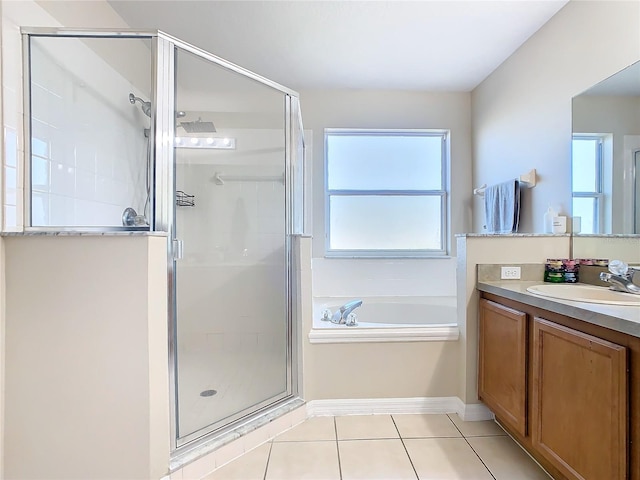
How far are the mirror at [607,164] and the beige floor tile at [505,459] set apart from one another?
1110mm

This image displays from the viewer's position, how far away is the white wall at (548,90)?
1.71 metres

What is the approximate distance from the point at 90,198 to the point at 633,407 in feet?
7.93

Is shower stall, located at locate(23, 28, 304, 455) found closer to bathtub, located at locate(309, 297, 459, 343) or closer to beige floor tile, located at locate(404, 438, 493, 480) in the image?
bathtub, located at locate(309, 297, 459, 343)

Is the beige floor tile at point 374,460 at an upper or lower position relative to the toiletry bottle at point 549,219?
lower

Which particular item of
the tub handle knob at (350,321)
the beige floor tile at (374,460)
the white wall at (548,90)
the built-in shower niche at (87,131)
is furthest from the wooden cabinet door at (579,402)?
the built-in shower niche at (87,131)

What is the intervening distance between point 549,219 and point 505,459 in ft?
4.58

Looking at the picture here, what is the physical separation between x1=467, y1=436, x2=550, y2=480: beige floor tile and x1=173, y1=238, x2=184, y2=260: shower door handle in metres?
1.75

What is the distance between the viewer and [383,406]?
1.99 m

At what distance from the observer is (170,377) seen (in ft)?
4.82

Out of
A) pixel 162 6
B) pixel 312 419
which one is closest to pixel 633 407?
pixel 312 419

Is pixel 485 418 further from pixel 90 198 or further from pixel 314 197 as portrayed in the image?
pixel 90 198

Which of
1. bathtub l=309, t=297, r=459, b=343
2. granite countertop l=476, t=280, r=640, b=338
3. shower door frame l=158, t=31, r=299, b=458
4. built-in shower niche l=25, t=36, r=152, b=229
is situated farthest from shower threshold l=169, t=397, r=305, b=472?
granite countertop l=476, t=280, r=640, b=338

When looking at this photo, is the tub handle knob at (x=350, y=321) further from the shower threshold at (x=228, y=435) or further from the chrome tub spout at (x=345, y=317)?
the shower threshold at (x=228, y=435)

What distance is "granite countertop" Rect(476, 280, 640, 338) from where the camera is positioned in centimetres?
100
